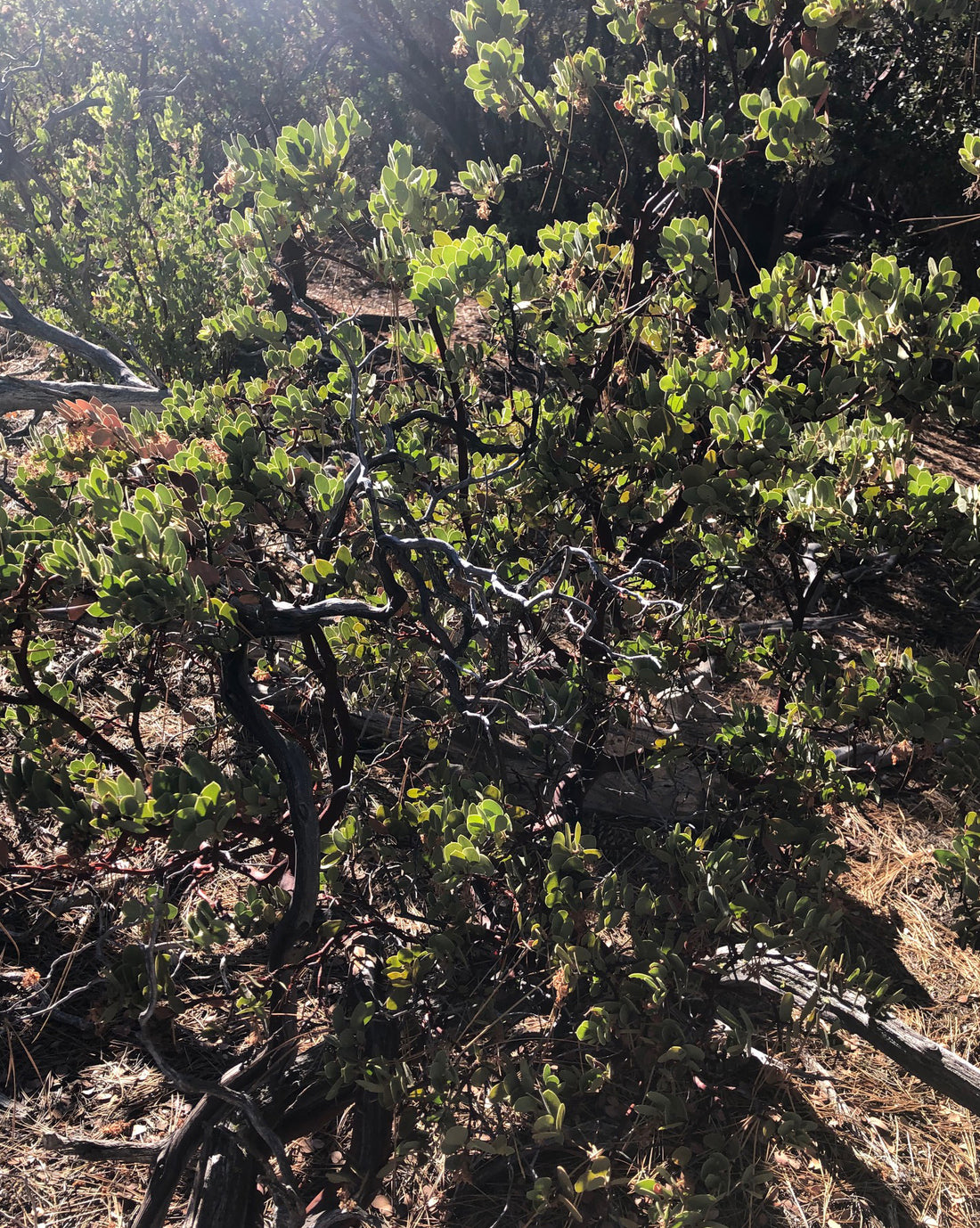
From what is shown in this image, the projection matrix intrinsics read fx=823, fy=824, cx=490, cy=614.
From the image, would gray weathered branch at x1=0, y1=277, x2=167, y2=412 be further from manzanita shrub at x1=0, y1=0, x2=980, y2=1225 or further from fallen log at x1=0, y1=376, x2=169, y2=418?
manzanita shrub at x1=0, y1=0, x2=980, y2=1225

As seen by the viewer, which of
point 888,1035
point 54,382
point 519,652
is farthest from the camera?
point 54,382

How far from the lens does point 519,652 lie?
2.49 m

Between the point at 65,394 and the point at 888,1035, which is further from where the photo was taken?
the point at 65,394

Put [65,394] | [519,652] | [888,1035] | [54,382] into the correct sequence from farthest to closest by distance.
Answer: [54,382]
[65,394]
[519,652]
[888,1035]

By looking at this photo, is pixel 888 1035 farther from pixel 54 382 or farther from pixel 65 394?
pixel 54 382

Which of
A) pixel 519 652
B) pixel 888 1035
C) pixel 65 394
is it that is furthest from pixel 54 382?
pixel 888 1035

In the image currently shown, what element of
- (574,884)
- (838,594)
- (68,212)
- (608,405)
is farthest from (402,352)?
(68,212)

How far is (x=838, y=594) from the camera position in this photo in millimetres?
3809

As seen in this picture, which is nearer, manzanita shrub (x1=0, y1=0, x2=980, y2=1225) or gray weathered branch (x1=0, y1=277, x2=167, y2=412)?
manzanita shrub (x1=0, y1=0, x2=980, y2=1225)

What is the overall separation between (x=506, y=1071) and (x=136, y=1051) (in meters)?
1.06

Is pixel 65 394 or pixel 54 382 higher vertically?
pixel 54 382

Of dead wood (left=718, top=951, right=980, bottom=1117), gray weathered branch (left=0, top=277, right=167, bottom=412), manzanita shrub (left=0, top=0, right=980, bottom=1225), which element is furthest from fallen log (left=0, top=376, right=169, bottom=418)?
dead wood (left=718, top=951, right=980, bottom=1117)

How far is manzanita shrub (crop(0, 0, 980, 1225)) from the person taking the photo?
1.74m

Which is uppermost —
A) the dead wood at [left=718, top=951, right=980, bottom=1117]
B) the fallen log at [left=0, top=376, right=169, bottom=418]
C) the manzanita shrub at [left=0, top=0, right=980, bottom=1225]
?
the fallen log at [left=0, top=376, right=169, bottom=418]
